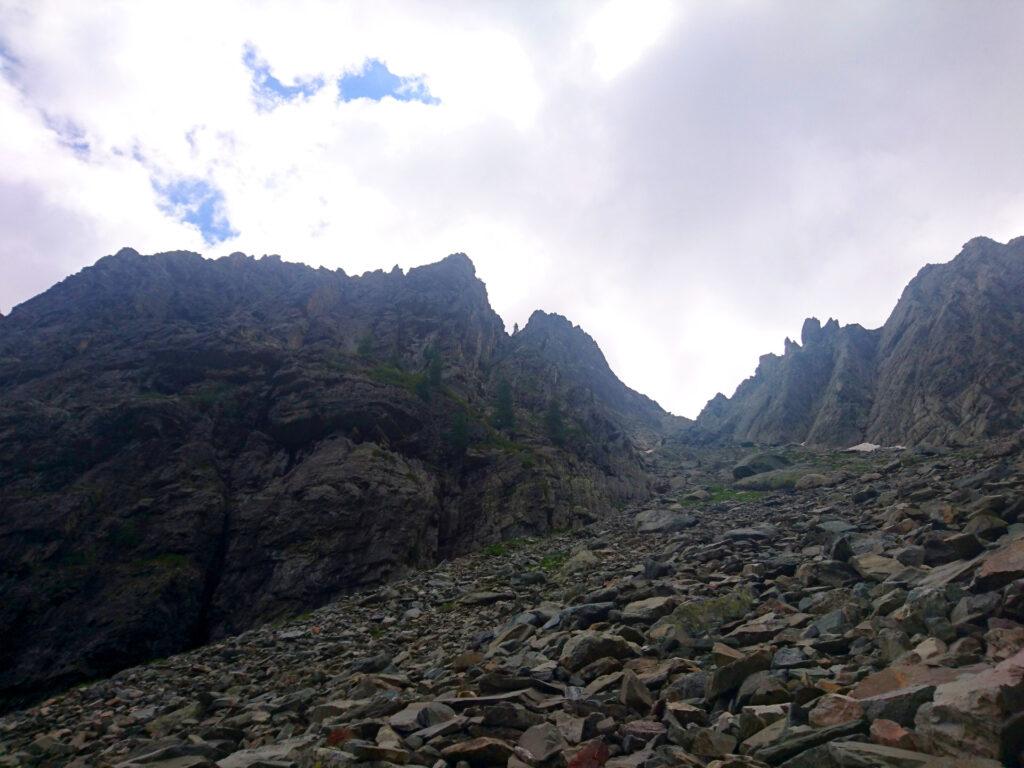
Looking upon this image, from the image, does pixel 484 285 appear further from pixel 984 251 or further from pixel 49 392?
pixel 984 251

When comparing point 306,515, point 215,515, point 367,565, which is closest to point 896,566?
point 367,565

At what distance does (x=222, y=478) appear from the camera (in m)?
42.6

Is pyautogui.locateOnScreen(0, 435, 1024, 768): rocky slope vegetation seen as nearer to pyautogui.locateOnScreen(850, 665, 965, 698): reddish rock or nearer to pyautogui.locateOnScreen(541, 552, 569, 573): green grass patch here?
pyautogui.locateOnScreen(850, 665, 965, 698): reddish rock

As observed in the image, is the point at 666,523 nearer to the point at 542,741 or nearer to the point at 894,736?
the point at 542,741

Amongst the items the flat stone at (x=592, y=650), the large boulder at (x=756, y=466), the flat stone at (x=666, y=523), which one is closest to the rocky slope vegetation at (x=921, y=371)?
the large boulder at (x=756, y=466)

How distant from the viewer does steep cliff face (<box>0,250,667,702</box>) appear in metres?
31.2

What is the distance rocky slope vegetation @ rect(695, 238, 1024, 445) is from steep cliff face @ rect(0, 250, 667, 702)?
43.5 m

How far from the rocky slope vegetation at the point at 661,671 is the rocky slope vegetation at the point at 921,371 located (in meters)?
65.1

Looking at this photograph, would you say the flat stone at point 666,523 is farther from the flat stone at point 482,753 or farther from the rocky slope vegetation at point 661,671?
the flat stone at point 482,753

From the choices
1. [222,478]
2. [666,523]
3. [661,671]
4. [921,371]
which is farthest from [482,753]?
[921,371]

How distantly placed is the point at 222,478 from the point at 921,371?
97516 mm

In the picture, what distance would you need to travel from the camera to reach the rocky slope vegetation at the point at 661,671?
6.82 m

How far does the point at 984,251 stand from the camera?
3900 inches

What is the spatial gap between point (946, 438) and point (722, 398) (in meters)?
120
